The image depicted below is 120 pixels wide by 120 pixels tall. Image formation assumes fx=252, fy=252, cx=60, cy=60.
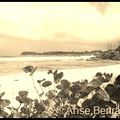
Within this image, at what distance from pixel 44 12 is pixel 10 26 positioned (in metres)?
0.21

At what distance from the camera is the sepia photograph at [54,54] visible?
4.56 ft

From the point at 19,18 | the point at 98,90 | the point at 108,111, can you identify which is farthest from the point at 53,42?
the point at 108,111

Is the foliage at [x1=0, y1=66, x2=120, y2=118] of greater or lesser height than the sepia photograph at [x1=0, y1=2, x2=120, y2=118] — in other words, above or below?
below

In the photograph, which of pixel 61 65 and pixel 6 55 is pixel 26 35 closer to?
pixel 6 55

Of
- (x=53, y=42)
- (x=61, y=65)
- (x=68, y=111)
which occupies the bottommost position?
(x=68, y=111)

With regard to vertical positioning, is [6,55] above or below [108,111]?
above

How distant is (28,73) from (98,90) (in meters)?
0.40

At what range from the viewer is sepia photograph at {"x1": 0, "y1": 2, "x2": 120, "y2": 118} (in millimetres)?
1391

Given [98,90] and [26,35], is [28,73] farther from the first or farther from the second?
[98,90]

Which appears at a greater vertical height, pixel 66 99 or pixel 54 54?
pixel 54 54

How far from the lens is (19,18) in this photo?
1.45m

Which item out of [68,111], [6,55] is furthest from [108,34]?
[6,55]

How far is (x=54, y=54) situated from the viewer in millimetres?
1427

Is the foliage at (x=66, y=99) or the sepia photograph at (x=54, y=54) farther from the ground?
the sepia photograph at (x=54, y=54)
